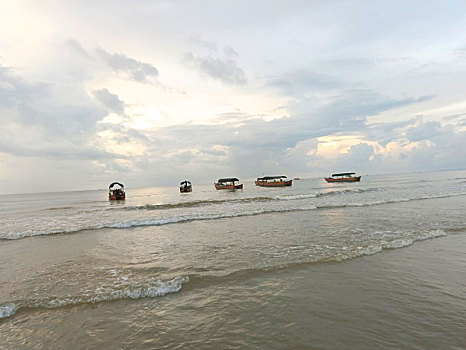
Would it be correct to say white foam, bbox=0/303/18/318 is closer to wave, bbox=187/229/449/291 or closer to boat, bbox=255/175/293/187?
wave, bbox=187/229/449/291

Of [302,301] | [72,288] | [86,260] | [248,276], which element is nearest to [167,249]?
[86,260]

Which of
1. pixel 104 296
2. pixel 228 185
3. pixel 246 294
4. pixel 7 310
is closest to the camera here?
pixel 7 310

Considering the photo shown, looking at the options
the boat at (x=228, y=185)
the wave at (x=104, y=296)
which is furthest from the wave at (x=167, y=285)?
the boat at (x=228, y=185)

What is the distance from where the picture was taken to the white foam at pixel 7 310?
5633 millimetres

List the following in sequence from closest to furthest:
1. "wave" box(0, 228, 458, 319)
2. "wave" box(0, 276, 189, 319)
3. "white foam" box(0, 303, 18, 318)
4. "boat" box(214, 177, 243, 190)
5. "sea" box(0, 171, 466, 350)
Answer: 1. "sea" box(0, 171, 466, 350)
2. "white foam" box(0, 303, 18, 318)
3. "wave" box(0, 276, 189, 319)
4. "wave" box(0, 228, 458, 319)
5. "boat" box(214, 177, 243, 190)

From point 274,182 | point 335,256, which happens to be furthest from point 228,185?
point 335,256

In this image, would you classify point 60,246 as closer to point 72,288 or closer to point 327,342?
point 72,288

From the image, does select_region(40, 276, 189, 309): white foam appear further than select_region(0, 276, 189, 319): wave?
Yes

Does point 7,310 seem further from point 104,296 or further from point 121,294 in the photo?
point 121,294

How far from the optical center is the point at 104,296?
20.5 feet

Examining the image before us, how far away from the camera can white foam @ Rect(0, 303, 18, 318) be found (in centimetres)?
563

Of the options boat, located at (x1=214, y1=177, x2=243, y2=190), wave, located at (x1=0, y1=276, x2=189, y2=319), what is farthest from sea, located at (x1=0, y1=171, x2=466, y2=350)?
boat, located at (x1=214, y1=177, x2=243, y2=190)

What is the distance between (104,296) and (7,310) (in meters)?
2.06

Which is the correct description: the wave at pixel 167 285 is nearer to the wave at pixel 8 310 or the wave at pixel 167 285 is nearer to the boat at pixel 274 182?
the wave at pixel 8 310
